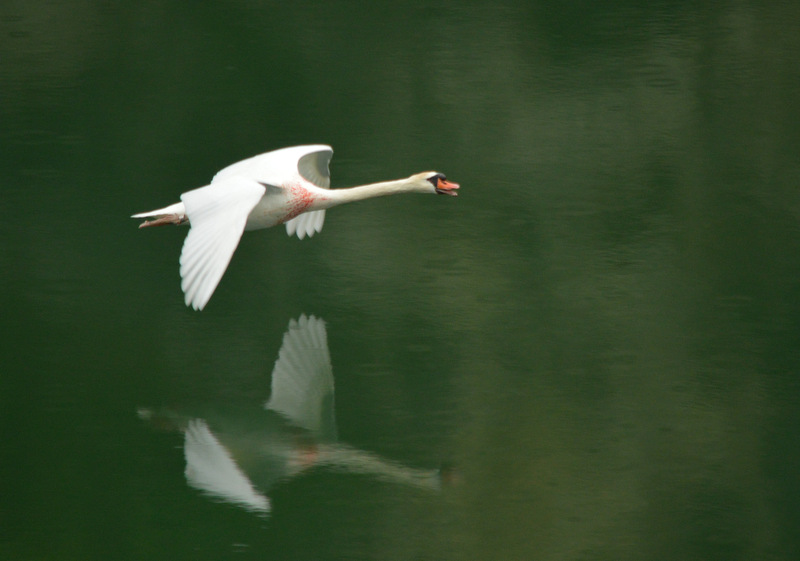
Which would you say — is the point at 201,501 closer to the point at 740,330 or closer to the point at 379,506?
the point at 379,506

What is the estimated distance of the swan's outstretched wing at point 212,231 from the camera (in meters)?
4.52

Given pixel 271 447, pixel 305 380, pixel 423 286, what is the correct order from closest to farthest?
1. pixel 271 447
2. pixel 305 380
3. pixel 423 286

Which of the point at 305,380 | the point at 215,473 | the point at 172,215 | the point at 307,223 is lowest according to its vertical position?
the point at 215,473

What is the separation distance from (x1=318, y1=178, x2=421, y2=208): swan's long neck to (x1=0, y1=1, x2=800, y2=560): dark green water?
2.07ft

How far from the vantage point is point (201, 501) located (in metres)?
4.71

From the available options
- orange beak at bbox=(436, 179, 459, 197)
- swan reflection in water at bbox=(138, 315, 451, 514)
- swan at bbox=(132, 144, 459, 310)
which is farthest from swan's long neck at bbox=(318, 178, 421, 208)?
swan reflection in water at bbox=(138, 315, 451, 514)

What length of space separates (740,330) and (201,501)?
2900 millimetres

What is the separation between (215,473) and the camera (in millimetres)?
4848

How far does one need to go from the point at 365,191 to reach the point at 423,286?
0.80 metres

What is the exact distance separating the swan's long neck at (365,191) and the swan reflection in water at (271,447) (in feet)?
2.88

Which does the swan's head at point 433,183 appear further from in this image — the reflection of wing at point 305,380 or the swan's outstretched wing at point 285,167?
the reflection of wing at point 305,380

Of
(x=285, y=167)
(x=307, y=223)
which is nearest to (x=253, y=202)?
(x=285, y=167)

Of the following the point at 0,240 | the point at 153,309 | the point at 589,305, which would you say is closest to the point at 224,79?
the point at 0,240

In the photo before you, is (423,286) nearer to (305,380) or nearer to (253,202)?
(305,380)
